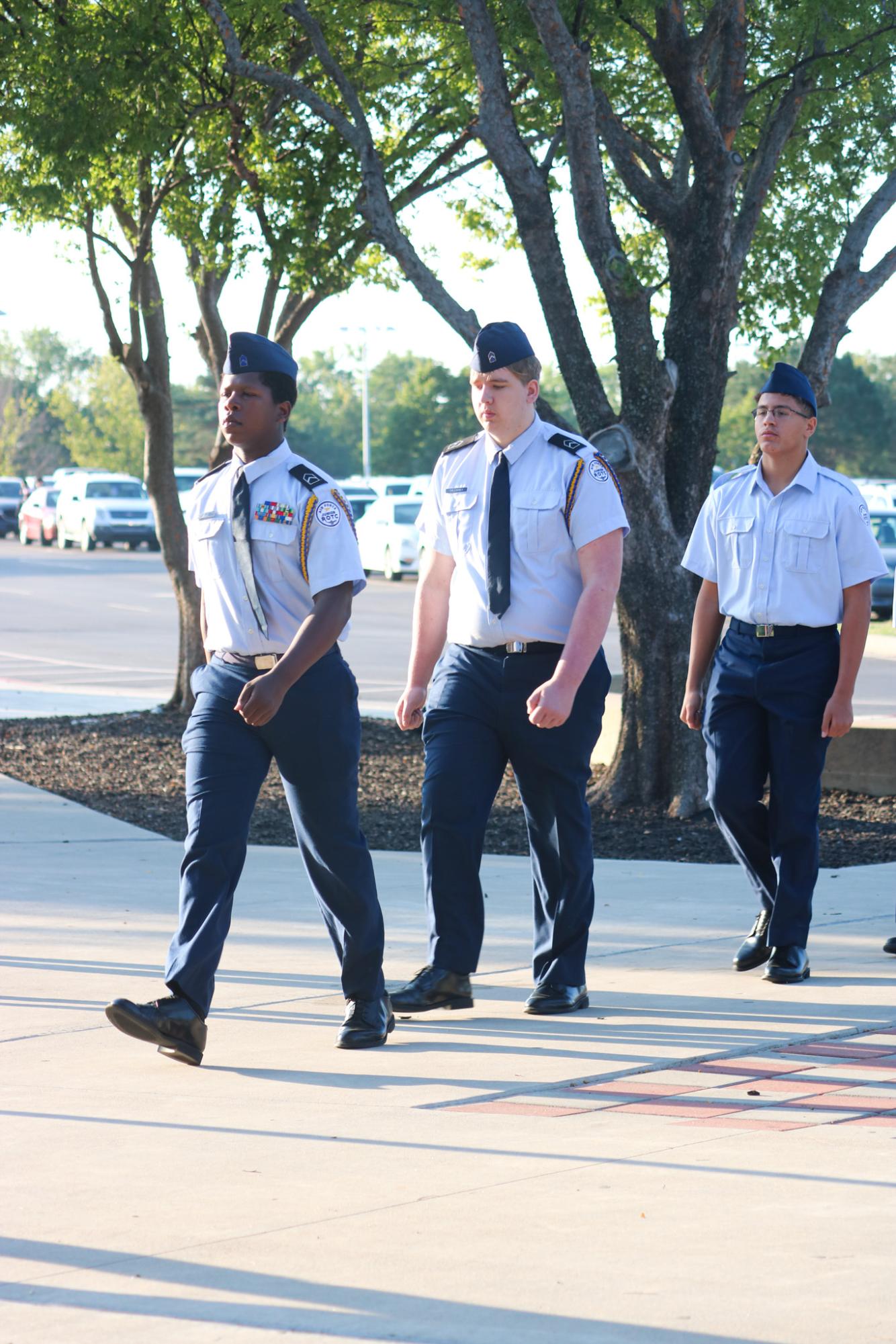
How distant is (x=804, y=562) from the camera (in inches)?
253

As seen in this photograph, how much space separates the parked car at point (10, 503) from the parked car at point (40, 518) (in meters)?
4.88

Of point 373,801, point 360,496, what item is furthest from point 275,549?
point 360,496

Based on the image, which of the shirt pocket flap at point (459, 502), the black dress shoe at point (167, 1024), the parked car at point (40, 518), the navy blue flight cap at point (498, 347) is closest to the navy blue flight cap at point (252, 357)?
the navy blue flight cap at point (498, 347)

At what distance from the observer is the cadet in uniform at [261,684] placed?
211 inches

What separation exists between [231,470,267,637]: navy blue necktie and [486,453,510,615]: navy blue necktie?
2.54 ft

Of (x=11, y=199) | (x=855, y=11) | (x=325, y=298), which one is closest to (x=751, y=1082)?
(x=855, y=11)

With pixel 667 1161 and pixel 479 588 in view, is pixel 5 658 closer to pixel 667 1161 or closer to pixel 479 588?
pixel 479 588

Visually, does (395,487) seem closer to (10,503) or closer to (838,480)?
(10,503)

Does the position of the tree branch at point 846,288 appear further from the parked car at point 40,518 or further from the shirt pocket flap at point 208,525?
the parked car at point 40,518

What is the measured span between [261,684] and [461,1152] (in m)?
1.41

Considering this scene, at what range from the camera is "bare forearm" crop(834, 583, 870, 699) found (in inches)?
252

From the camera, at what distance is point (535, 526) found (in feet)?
19.1

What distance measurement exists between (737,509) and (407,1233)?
3.30 meters

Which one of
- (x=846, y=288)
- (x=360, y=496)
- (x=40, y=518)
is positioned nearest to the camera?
(x=846, y=288)
